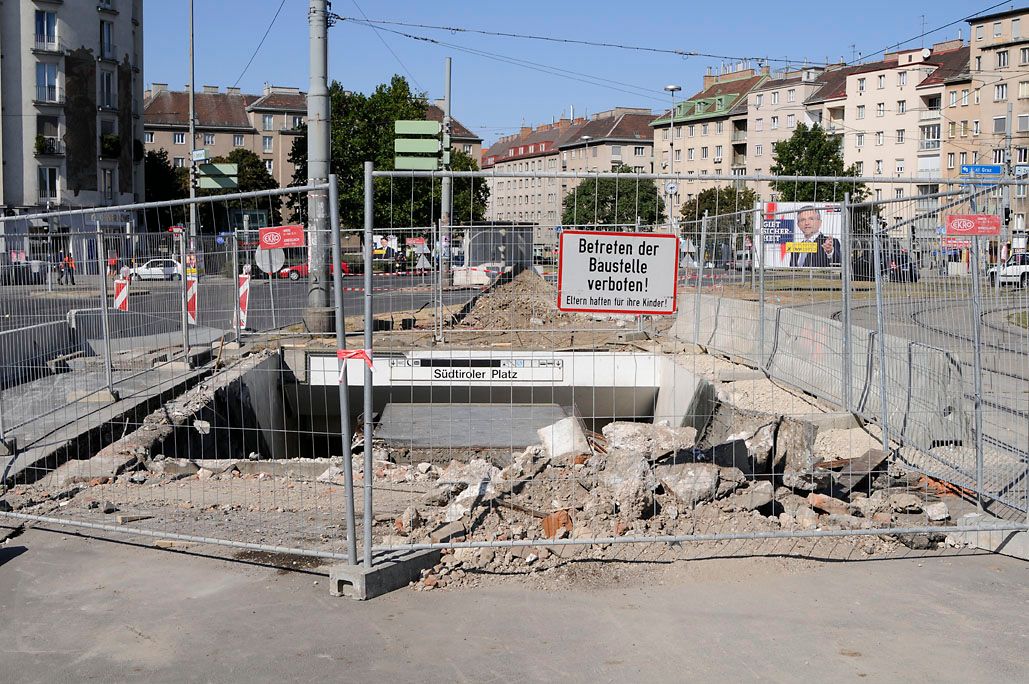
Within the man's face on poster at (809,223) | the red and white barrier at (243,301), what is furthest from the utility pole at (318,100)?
the man's face on poster at (809,223)

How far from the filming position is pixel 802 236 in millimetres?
11188

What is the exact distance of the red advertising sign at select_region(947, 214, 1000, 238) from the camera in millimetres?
6859

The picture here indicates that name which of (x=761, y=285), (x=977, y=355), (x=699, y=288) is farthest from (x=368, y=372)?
(x=699, y=288)

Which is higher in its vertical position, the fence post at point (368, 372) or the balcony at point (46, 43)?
the balcony at point (46, 43)

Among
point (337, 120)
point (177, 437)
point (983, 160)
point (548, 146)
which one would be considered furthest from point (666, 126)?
point (177, 437)

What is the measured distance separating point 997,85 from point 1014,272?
76.9m

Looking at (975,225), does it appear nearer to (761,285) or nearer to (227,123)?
(761,285)

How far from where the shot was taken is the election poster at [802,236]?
10.3 meters

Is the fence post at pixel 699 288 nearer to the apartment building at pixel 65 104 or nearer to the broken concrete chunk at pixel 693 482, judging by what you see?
the broken concrete chunk at pixel 693 482

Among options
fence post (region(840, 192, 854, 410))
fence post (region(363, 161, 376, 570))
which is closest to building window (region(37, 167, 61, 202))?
fence post (region(840, 192, 854, 410))

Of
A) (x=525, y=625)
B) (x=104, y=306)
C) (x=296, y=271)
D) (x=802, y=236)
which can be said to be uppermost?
(x=802, y=236)

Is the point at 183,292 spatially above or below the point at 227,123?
below

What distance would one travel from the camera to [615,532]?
6.29 meters

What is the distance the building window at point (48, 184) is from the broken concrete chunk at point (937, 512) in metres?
56.4
